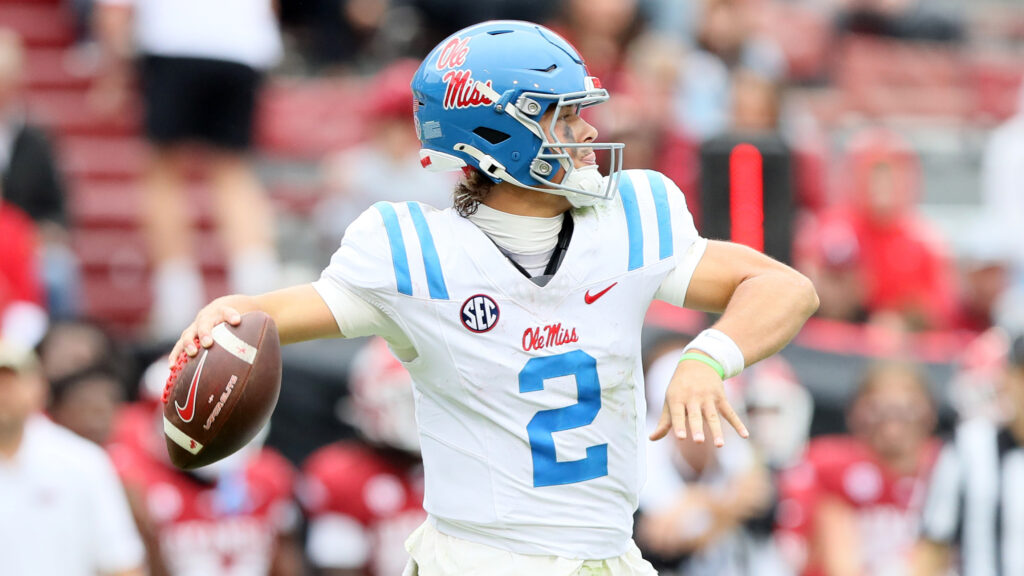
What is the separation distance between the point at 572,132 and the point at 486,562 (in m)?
0.92

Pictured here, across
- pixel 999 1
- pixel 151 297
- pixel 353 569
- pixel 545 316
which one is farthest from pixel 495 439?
pixel 999 1

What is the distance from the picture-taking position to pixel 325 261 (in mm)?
8320

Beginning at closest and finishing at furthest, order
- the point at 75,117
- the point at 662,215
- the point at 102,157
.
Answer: the point at 662,215 → the point at 102,157 → the point at 75,117

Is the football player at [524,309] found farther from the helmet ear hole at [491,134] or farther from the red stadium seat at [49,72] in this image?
the red stadium seat at [49,72]

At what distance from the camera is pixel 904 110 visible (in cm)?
1303

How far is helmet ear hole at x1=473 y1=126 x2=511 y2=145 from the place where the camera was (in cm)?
330

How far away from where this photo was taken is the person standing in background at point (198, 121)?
723 cm

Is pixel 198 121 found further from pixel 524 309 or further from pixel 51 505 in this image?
pixel 524 309

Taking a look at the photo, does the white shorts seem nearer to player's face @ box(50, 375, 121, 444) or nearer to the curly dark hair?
the curly dark hair

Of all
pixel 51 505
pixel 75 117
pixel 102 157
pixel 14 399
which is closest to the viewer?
pixel 14 399

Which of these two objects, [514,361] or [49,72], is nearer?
[514,361]

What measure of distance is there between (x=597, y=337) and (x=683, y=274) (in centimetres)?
25

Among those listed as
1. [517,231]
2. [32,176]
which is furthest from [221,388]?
[32,176]

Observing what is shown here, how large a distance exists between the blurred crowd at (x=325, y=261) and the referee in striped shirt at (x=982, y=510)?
0.5 inches
